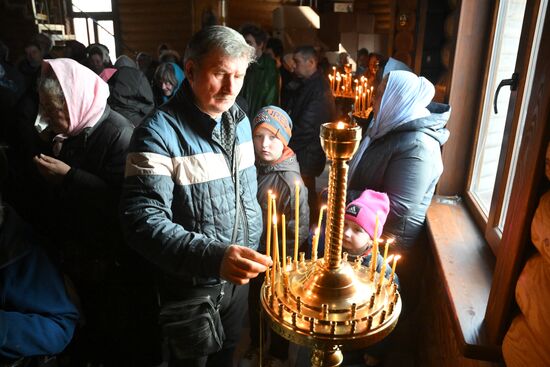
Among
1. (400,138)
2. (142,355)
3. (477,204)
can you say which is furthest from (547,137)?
(142,355)

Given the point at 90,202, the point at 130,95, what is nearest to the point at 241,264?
the point at 90,202

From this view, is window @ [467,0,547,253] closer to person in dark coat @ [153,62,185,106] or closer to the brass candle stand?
the brass candle stand

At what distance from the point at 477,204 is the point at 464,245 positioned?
0.49 meters

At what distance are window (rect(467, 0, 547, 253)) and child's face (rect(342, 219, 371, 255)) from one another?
680 millimetres

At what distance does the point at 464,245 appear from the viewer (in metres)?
2.31

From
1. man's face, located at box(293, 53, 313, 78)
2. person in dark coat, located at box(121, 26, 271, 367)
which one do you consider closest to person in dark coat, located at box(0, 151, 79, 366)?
person in dark coat, located at box(121, 26, 271, 367)

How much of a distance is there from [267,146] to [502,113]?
59.3 inches

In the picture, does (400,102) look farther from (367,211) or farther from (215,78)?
(215,78)

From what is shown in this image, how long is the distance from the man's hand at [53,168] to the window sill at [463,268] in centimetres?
196

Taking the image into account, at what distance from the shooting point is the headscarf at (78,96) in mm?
2223

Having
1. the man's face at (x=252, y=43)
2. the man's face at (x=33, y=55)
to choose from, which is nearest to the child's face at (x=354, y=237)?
the man's face at (x=252, y=43)

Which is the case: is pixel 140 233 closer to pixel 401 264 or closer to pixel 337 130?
pixel 337 130

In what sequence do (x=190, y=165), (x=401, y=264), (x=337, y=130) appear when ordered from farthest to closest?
(x=401, y=264) < (x=190, y=165) < (x=337, y=130)

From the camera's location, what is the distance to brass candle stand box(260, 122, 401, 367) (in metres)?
0.86
